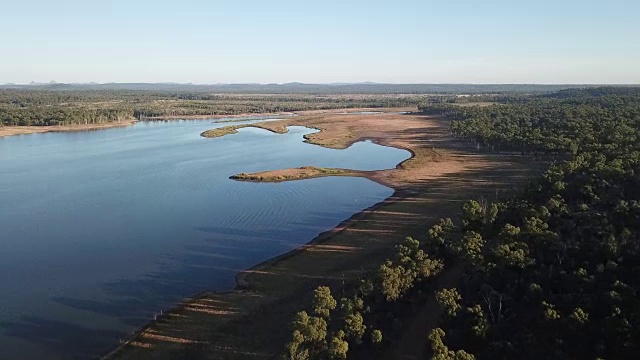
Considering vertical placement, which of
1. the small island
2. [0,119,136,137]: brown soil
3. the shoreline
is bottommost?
the shoreline

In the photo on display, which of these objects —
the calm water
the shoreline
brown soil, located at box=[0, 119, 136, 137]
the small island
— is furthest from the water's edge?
brown soil, located at box=[0, 119, 136, 137]

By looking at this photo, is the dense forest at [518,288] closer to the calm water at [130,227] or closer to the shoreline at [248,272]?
the shoreline at [248,272]

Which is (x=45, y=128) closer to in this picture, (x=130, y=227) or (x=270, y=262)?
(x=130, y=227)

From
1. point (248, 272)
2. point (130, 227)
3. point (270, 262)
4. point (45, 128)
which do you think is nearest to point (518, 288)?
point (270, 262)

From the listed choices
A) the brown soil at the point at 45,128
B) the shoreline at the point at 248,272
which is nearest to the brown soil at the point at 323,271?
the shoreline at the point at 248,272

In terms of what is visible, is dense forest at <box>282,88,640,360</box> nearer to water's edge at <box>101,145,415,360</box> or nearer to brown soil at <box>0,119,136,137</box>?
water's edge at <box>101,145,415,360</box>
